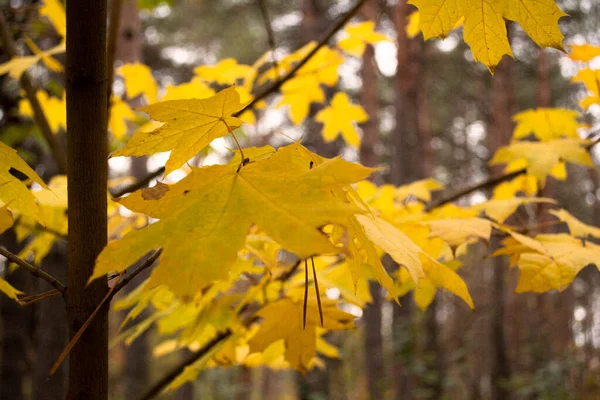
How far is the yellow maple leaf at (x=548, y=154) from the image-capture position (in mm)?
1355

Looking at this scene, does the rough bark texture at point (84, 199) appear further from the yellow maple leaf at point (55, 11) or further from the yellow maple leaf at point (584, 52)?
the yellow maple leaf at point (584, 52)

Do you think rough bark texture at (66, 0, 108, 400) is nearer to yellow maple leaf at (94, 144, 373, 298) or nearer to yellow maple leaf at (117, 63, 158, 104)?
yellow maple leaf at (94, 144, 373, 298)

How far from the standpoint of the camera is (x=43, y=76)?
12.7 ft

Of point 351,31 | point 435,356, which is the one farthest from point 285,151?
point 435,356

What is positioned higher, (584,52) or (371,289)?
(371,289)

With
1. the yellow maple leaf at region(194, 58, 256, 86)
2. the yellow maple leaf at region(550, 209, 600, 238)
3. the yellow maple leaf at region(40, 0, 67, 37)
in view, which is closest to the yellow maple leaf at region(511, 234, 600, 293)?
the yellow maple leaf at region(550, 209, 600, 238)

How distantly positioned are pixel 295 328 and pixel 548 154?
89 cm

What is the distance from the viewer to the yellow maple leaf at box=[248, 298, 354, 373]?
1095 millimetres

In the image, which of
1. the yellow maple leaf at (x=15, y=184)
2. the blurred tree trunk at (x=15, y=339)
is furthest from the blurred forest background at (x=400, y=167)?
the yellow maple leaf at (x=15, y=184)

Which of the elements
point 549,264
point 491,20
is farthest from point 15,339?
point 491,20

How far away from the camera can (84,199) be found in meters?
0.78

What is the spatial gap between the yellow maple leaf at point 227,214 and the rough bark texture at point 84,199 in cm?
14

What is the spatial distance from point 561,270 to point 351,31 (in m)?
1.33

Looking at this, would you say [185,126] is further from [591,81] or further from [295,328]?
[591,81]
